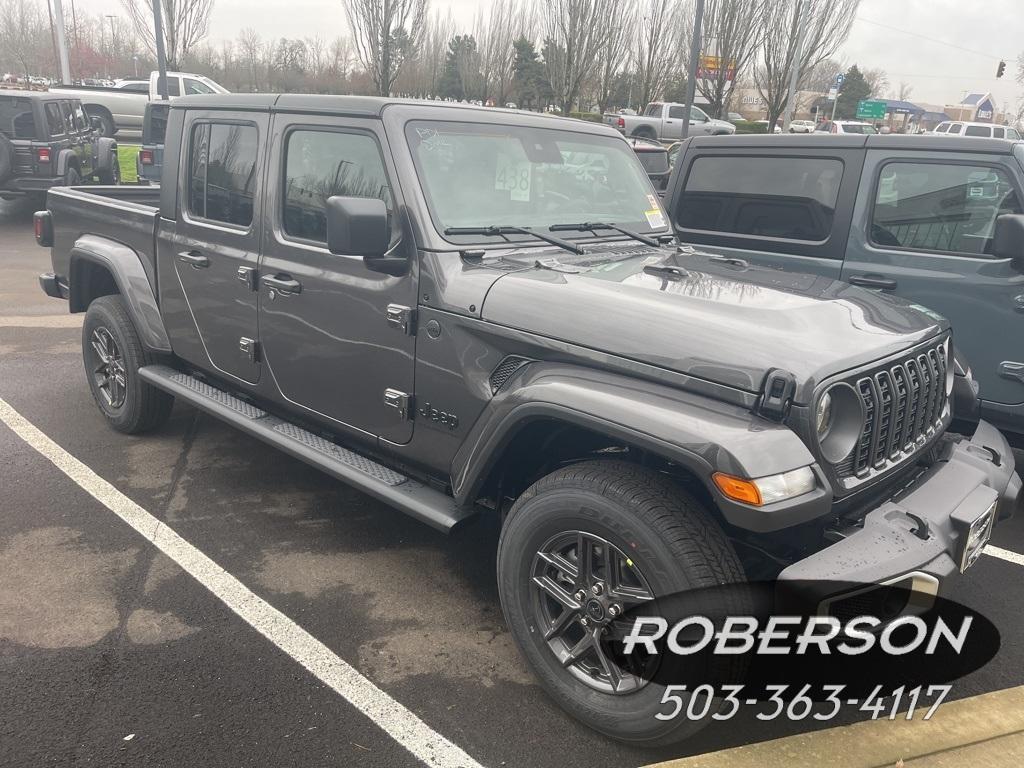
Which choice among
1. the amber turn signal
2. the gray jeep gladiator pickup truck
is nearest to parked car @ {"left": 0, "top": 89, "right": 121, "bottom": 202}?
the gray jeep gladiator pickup truck

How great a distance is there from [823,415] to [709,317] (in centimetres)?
44

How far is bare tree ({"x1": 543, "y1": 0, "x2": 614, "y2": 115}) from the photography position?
29.5m

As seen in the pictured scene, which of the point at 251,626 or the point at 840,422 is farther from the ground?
the point at 840,422

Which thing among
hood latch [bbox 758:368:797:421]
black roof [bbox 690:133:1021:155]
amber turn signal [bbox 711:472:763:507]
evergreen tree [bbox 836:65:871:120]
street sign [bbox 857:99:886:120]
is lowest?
amber turn signal [bbox 711:472:763:507]

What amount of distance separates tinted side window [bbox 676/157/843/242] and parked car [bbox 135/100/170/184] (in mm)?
9484

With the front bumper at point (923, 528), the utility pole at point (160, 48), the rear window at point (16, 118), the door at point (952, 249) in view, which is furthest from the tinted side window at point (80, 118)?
the front bumper at point (923, 528)

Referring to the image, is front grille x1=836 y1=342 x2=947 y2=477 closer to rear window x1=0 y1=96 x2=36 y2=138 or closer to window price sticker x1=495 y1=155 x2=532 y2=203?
window price sticker x1=495 y1=155 x2=532 y2=203

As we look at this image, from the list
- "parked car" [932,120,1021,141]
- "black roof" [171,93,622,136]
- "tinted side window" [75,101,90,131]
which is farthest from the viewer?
"parked car" [932,120,1021,141]

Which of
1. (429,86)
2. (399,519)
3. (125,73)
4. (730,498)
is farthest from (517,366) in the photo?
(125,73)

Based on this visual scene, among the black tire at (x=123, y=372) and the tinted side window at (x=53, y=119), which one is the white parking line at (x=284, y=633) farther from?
the tinted side window at (x=53, y=119)

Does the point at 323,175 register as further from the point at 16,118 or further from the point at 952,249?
the point at 16,118

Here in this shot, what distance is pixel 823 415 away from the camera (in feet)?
7.72

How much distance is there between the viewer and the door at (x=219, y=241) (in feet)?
12.6

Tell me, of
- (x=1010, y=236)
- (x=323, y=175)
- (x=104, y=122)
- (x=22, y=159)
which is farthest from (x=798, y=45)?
(x=323, y=175)
